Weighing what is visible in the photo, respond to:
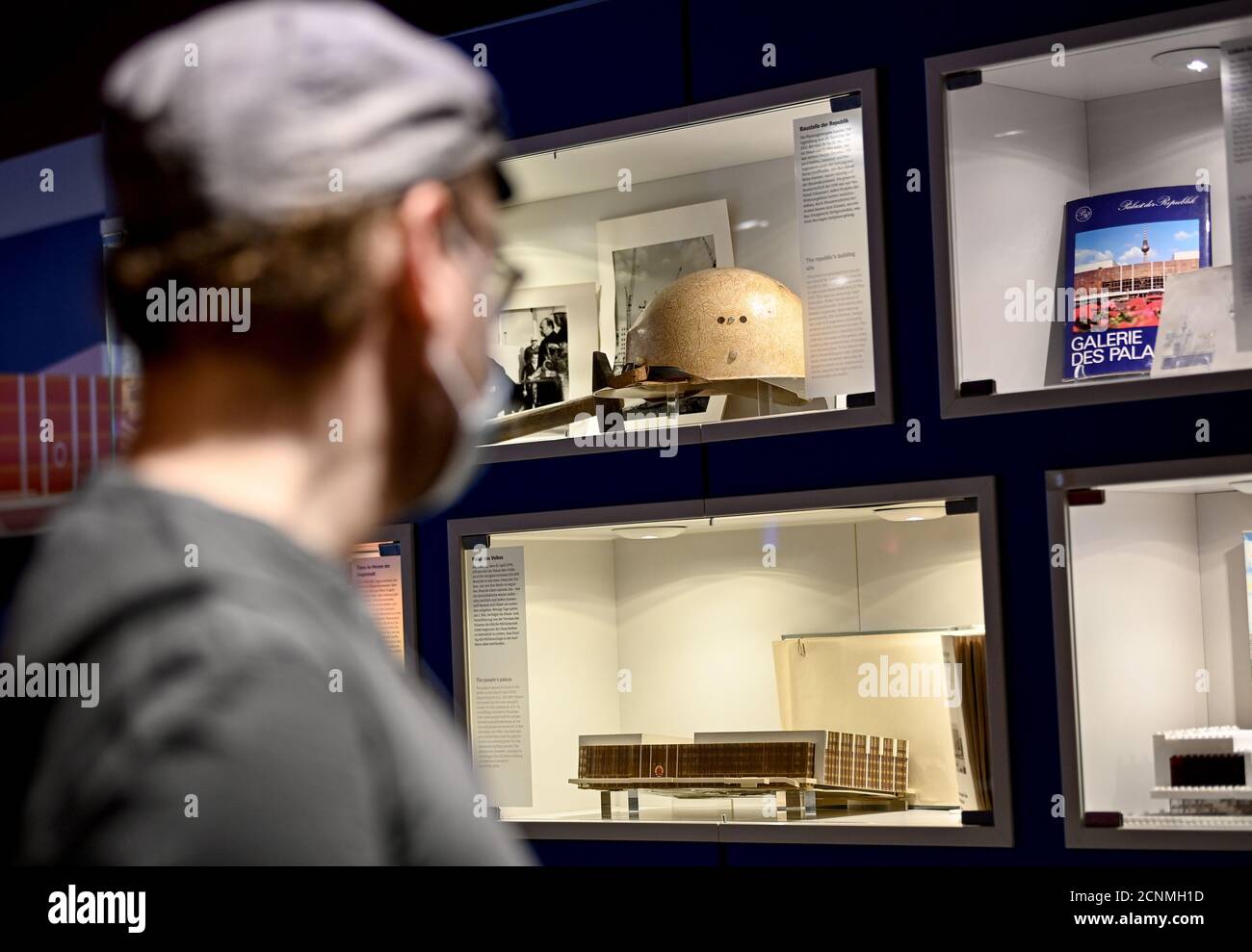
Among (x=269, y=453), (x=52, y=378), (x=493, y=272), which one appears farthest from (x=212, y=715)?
(x=52, y=378)

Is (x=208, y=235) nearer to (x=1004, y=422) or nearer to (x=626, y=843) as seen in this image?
(x=1004, y=422)

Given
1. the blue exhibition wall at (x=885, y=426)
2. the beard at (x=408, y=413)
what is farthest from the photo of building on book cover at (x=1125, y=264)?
the beard at (x=408, y=413)

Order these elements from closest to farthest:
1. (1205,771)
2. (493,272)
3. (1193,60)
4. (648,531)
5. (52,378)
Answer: (493,272) < (52,378) < (1205,771) < (1193,60) < (648,531)

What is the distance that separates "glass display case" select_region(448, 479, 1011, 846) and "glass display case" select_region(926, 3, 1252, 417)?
0.70ft

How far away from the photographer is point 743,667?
8.13 ft

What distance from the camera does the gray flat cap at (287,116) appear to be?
1.52 feet

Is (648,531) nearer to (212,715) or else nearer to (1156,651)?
(1156,651)

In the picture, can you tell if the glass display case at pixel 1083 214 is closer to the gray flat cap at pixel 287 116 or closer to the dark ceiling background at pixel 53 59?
the dark ceiling background at pixel 53 59

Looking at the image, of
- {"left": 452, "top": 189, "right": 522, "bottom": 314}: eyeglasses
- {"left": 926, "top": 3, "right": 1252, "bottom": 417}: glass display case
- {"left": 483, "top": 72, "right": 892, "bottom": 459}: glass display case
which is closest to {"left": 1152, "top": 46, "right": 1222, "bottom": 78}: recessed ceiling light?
{"left": 926, "top": 3, "right": 1252, "bottom": 417}: glass display case

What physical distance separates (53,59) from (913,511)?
133cm

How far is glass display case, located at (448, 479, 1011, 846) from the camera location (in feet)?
6.96

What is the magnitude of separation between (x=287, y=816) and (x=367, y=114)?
0.68ft

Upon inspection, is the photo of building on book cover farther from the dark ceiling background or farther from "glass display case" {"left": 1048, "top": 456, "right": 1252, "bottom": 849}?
the dark ceiling background
